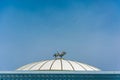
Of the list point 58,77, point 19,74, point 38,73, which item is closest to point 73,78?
point 58,77

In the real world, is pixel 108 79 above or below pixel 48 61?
below

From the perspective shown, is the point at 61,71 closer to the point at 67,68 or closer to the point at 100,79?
the point at 67,68

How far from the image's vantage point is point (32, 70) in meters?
52.3

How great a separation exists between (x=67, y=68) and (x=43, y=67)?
3883 mm

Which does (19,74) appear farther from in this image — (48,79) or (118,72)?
(118,72)

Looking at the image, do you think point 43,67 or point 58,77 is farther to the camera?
point 43,67

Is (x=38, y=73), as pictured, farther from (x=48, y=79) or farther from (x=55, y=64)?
(x=55, y=64)

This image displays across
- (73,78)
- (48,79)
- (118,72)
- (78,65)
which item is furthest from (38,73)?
(118,72)

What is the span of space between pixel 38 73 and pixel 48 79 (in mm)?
1754

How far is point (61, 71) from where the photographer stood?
164 feet

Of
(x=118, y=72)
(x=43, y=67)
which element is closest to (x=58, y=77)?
(x=43, y=67)

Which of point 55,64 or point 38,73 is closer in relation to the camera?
point 38,73

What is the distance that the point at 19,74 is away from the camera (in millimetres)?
49250

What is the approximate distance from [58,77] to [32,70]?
6.01m
